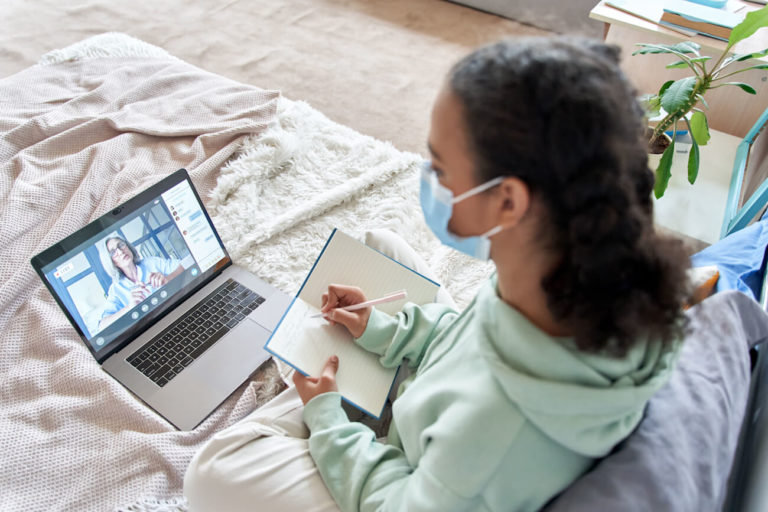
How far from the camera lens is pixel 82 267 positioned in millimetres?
955

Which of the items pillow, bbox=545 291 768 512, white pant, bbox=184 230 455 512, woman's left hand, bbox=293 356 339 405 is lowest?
white pant, bbox=184 230 455 512

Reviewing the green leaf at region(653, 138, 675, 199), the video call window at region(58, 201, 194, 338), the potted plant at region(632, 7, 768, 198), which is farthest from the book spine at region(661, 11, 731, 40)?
the video call window at region(58, 201, 194, 338)

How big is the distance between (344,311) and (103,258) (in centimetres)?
46

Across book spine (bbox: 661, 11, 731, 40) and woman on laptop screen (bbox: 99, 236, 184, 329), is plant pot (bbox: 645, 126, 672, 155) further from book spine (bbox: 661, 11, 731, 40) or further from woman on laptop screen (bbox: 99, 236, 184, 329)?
woman on laptop screen (bbox: 99, 236, 184, 329)

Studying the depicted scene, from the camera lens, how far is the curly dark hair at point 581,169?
0.49 m

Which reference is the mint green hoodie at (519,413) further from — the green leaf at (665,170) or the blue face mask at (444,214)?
the green leaf at (665,170)

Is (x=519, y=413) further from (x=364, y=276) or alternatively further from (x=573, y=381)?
(x=364, y=276)

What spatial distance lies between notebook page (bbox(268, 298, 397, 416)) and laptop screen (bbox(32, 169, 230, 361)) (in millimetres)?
293

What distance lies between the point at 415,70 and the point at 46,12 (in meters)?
1.81

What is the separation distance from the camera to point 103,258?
0.99 metres

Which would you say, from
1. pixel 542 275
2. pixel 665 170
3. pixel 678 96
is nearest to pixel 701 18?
pixel 678 96

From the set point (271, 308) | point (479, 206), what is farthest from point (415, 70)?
point (479, 206)

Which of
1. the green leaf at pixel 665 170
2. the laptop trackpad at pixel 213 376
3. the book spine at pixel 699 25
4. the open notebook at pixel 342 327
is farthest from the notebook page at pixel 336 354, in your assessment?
the book spine at pixel 699 25

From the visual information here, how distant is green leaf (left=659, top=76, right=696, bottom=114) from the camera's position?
4.01 feet
